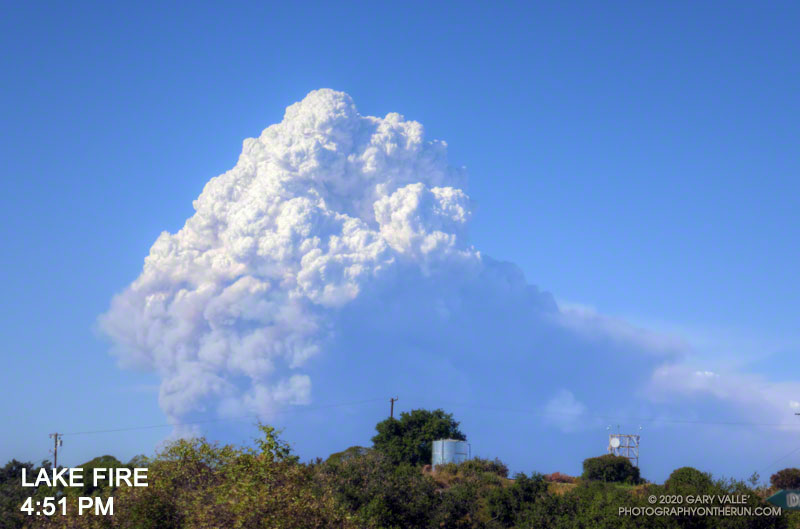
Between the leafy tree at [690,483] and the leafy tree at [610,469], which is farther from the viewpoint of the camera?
the leafy tree at [610,469]

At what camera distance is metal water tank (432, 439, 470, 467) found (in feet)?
205

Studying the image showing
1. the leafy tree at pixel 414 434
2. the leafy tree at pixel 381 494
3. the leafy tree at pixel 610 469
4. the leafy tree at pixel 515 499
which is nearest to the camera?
the leafy tree at pixel 381 494

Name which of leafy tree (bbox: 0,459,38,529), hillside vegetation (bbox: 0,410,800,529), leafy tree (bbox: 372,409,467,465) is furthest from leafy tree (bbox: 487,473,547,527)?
leafy tree (bbox: 372,409,467,465)

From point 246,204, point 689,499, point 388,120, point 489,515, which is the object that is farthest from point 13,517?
point 388,120

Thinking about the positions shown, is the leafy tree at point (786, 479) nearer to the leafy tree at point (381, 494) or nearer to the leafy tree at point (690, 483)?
the leafy tree at point (690, 483)

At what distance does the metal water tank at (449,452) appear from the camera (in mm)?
62625

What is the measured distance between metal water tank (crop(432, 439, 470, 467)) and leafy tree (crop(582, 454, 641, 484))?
32.8 feet

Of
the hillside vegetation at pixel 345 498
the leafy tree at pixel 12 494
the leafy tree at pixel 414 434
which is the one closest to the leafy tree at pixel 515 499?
the hillside vegetation at pixel 345 498

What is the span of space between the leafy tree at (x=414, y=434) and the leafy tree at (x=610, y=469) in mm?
15050

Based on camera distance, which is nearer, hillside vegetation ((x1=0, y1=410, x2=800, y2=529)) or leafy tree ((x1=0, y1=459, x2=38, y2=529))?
hillside vegetation ((x1=0, y1=410, x2=800, y2=529))

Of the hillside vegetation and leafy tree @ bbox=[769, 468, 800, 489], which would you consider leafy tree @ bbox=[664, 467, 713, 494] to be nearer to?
the hillside vegetation

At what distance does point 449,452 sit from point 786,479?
2518 cm

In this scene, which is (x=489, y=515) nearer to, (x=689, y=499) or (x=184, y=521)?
(x=689, y=499)

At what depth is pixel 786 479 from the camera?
5425 cm
